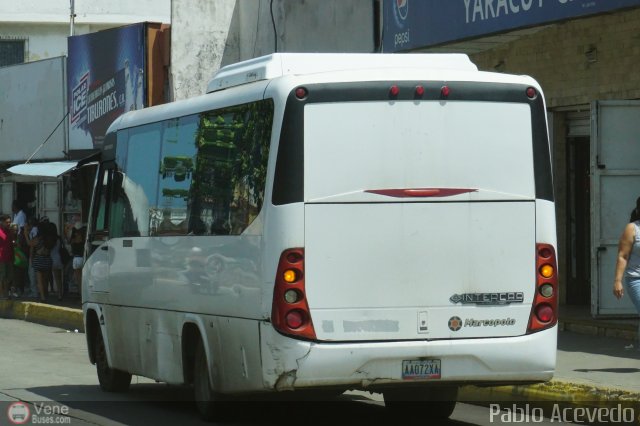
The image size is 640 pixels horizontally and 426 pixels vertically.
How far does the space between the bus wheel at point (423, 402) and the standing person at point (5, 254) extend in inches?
756

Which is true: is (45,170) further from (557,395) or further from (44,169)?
(557,395)

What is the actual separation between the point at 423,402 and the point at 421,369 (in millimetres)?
1966

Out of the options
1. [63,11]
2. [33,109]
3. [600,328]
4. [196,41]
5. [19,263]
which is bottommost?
[600,328]

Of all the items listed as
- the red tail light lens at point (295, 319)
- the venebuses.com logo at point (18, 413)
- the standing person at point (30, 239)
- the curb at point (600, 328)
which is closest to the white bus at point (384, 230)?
the red tail light lens at point (295, 319)

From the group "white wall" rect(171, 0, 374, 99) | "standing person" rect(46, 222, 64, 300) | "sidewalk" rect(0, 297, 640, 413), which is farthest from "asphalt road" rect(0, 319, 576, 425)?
"standing person" rect(46, 222, 64, 300)

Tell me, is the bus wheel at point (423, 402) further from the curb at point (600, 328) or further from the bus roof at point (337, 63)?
the curb at point (600, 328)

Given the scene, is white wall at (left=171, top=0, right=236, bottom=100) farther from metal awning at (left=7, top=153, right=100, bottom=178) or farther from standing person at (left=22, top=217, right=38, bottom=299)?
standing person at (left=22, top=217, right=38, bottom=299)

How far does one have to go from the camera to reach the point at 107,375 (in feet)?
47.6

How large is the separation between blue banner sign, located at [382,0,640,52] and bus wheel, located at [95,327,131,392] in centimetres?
676

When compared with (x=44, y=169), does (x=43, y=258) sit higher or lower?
lower

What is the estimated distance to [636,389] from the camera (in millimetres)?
12461

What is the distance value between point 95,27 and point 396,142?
41.7m

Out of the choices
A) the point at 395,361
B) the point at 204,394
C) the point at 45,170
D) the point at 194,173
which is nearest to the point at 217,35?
the point at 45,170

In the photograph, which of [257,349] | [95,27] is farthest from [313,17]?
[95,27]
